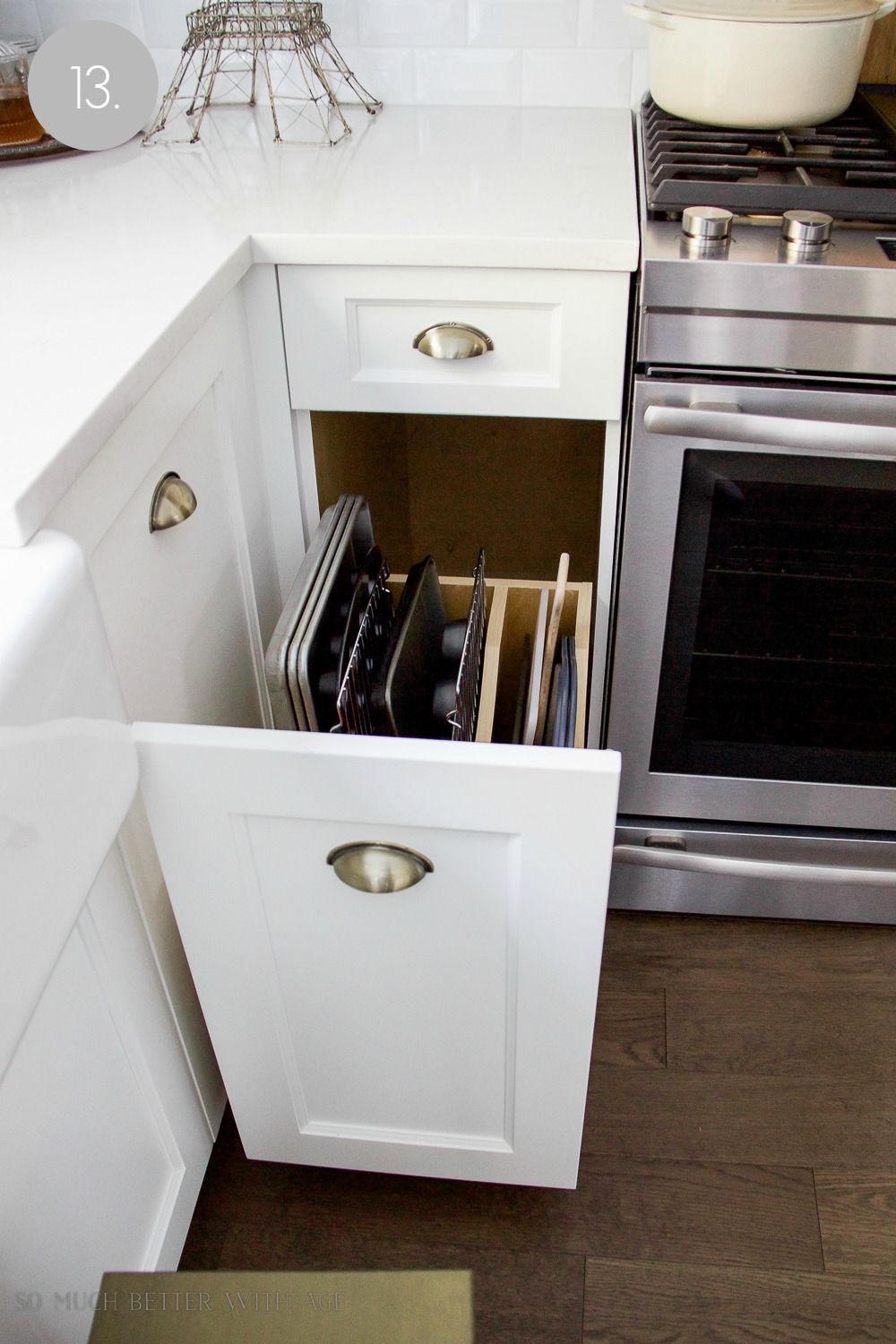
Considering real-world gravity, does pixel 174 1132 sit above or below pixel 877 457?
below

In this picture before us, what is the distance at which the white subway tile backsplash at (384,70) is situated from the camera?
4.66 ft

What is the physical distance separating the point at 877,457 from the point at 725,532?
0.16 m

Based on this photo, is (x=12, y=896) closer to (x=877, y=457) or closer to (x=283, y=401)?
(x=283, y=401)

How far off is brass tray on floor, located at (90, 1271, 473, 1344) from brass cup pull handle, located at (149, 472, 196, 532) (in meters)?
0.53

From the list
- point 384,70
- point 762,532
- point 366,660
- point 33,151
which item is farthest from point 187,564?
point 384,70

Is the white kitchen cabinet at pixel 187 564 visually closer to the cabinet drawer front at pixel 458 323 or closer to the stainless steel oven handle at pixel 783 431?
the cabinet drawer front at pixel 458 323

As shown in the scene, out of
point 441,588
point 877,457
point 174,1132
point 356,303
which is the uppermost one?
point 356,303

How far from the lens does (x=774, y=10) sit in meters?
1.04

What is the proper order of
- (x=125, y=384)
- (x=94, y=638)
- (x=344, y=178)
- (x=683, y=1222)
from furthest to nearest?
(x=344, y=178)
(x=683, y=1222)
(x=125, y=384)
(x=94, y=638)

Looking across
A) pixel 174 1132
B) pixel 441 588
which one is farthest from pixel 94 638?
pixel 441 588

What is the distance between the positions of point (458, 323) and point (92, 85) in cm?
69

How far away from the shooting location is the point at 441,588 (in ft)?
4.13

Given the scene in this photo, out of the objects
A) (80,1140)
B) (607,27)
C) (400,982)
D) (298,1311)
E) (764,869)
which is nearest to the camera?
(298,1311)

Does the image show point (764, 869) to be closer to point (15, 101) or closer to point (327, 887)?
point (327, 887)
